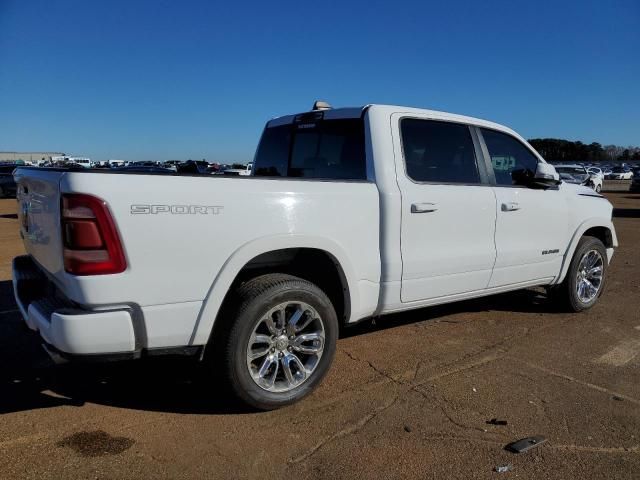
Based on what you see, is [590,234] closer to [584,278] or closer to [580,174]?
[584,278]

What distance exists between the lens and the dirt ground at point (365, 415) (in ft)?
9.14

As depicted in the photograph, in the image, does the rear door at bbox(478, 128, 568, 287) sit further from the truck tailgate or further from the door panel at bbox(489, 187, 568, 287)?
the truck tailgate

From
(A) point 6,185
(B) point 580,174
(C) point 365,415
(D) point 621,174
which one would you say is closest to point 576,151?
(D) point 621,174

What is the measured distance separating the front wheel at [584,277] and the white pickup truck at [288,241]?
0.42 meters

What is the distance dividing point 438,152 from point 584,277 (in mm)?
2611

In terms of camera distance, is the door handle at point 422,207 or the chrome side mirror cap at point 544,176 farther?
the chrome side mirror cap at point 544,176

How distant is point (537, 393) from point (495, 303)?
2.53 meters

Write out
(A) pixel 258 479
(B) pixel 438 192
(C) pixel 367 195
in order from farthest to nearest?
(B) pixel 438 192 → (C) pixel 367 195 → (A) pixel 258 479

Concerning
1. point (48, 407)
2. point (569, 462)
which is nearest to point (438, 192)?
point (569, 462)

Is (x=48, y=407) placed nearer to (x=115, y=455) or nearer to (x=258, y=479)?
(x=115, y=455)

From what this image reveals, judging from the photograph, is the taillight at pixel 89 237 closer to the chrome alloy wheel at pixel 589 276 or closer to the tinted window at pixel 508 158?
the tinted window at pixel 508 158

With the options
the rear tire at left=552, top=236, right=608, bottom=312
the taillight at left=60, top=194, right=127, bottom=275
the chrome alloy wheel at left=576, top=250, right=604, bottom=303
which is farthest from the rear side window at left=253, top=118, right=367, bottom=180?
the chrome alloy wheel at left=576, top=250, right=604, bottom=303

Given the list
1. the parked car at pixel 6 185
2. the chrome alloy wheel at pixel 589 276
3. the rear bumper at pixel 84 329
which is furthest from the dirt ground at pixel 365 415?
the parked car at pixel 6 185

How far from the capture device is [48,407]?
11.1 ft
